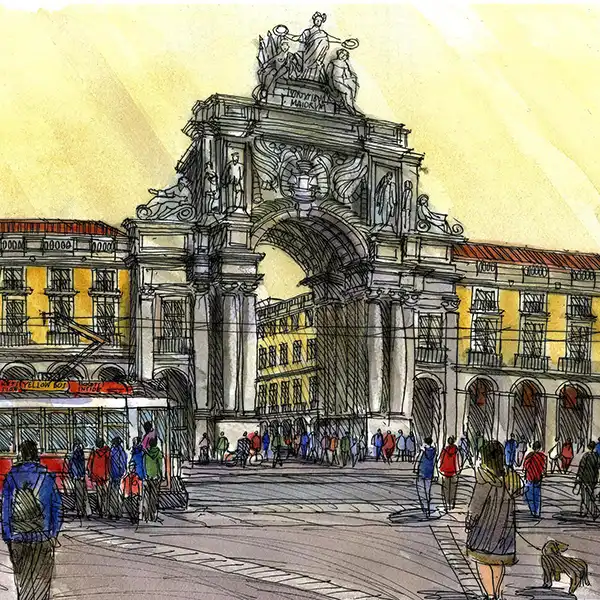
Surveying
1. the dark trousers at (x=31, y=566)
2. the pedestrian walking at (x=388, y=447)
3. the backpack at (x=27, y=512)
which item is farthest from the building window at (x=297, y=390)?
the backpack at (x=27, y=512)

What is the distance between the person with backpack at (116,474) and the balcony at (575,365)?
495cm

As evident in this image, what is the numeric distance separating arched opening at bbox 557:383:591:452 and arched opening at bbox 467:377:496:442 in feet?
2.44

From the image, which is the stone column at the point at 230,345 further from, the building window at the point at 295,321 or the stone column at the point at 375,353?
the stone column at the point at 375,353

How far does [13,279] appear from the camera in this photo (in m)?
8.59

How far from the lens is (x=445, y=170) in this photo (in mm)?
9266

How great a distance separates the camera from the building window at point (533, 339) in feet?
32.2

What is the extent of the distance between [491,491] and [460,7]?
4972 mm

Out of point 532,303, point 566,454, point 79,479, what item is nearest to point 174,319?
point 79,479

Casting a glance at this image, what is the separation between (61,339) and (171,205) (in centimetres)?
176

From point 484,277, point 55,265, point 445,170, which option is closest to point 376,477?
point 484,277

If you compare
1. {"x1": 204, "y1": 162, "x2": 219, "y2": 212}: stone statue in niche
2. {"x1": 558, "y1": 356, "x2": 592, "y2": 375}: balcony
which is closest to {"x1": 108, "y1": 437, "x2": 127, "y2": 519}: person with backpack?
{"x1": 204, "y1": 162, "x2": 219, "y2": 212}: stone statue in niche

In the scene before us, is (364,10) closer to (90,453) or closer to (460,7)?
(460,7)

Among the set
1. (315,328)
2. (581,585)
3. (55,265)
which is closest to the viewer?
(581,585)

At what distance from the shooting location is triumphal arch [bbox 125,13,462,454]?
9.00m
